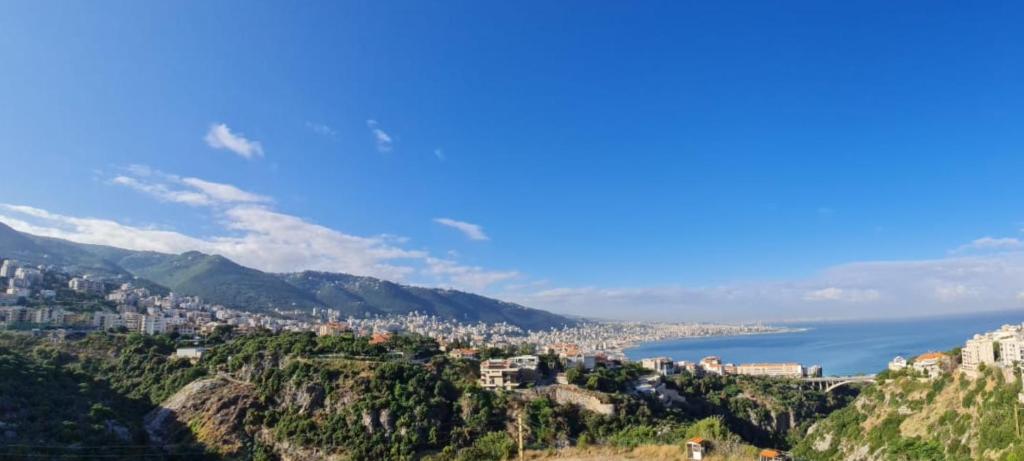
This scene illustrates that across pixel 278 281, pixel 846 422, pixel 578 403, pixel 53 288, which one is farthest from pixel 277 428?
pixel 278 281

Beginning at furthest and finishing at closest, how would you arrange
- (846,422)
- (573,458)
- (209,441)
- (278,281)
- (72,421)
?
(278,281) → (846,422) → (209,441) → (72,421) → (573,458)

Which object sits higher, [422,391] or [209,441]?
[422,391]

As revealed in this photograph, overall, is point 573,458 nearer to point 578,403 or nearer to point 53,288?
point 578,403

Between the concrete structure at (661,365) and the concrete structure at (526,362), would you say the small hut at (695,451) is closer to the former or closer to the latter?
the concrete structure at (526,362)

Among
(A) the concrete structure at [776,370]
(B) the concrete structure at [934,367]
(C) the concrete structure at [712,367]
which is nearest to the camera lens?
(B) the concrete structure at [934,367]

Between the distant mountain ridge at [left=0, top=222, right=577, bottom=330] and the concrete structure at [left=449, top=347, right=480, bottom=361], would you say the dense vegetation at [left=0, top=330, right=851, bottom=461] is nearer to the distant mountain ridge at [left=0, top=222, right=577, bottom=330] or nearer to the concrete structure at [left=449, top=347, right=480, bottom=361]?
the concrete structure at [left=449, top=347, right=480, bottom=361]

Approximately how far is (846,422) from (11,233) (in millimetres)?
175210

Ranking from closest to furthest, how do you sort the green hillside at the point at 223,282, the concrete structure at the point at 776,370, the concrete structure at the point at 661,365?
the concrete structure at the point at 661,365 < the concrete structure at the point at 776,370 < the green hillside at the point at 223,282

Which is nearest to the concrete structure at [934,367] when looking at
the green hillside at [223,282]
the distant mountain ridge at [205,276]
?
the distant mountain ridge at [205,276]

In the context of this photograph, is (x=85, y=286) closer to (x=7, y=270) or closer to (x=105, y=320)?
(x=7, y=270)

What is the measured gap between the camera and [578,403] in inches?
1342


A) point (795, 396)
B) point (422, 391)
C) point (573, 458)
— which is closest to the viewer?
point (573, 458)

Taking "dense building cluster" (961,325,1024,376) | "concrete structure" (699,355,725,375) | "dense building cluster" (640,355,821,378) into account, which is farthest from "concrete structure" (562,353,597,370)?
"dense building cluster" (961,325,1024,376)

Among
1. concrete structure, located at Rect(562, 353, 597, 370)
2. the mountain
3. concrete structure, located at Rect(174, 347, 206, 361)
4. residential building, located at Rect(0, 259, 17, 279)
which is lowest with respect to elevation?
concrete structure, located at Rect(562, 353, 597, 370)
